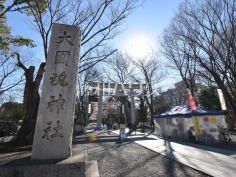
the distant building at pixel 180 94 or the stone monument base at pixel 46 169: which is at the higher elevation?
the distant building at pixel 180 94

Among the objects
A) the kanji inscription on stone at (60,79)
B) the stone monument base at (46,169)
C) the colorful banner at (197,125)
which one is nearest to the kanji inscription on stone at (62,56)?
the kanji inscription on stone at (60,79)

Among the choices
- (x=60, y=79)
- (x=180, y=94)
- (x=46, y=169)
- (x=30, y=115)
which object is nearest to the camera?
(x=46, y=169)

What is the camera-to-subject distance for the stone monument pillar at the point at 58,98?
3248 millimetres

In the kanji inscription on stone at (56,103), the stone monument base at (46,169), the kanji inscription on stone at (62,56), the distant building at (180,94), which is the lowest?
the stone monument base at (46,169)

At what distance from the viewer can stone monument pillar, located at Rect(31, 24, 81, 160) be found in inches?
128

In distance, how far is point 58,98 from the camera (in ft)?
11.8

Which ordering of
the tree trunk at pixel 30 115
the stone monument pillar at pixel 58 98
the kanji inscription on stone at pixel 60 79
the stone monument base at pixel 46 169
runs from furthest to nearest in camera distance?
the tree trunk at pixel 30 115
the kanji inscription on stone at pixel 60 79
the stone monument pillar at pixel 58 98
the stone monument base at pixel 46 169

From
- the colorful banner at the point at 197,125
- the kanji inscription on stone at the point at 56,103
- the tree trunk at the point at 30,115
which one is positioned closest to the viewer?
the kanji inscription on stone at the point at 56,103

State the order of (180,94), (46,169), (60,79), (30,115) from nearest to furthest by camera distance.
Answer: (46,169)
(60,79)
(30,115)
(180,94)

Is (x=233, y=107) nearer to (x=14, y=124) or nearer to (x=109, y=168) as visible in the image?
(x=109, y=168)

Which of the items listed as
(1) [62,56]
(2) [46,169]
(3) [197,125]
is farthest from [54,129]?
(3) [197,125]

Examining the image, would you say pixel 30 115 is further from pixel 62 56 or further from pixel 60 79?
pixel 62 56

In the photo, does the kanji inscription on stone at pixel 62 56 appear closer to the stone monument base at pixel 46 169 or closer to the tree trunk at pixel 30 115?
the stone monument base at pixel 46 169

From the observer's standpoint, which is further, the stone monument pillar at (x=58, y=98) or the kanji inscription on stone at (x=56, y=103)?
the kanji inscription on stone at (x=56, y=103)
